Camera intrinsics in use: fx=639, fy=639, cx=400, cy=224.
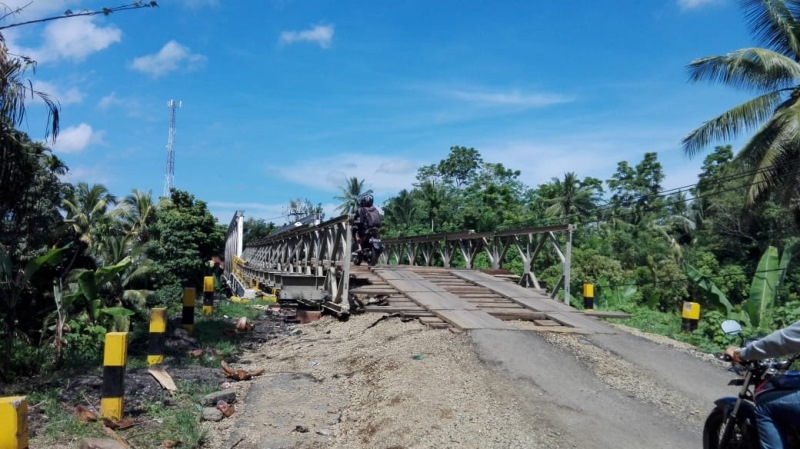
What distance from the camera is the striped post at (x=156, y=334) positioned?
25.3ft

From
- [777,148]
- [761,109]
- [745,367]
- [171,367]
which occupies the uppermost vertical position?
[761,109]

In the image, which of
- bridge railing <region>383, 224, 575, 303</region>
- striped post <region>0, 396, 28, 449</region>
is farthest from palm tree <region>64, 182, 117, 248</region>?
striped post <region>0, 396, 28, 449</region>

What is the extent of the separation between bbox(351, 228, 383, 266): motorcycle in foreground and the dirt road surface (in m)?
4.93

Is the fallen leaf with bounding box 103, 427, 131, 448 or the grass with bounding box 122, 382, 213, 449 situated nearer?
the fallen leaf with bounding box 103, 427, 131, 448

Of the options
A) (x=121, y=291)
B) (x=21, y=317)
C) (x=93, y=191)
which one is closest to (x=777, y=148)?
(x=21, y=317)

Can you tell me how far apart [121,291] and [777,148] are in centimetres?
1931

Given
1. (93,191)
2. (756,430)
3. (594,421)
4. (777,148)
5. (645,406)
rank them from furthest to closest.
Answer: (93,191) → (777,148) → (645,406) → (594,421) → (756,430)

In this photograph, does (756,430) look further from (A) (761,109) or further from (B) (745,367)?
(A) (761,109)

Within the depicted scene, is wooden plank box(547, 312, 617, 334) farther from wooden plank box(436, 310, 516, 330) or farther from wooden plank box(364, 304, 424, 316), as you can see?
wooden plank box(364, 304, 424, 316)

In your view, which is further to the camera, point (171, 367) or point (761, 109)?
point (761, 109)

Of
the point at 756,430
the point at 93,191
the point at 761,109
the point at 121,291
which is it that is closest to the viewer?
the point at 756,430

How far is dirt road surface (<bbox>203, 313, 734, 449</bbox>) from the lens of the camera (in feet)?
17.0

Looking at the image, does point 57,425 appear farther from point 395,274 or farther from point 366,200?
point 366,200

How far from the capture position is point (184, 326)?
10.9m
